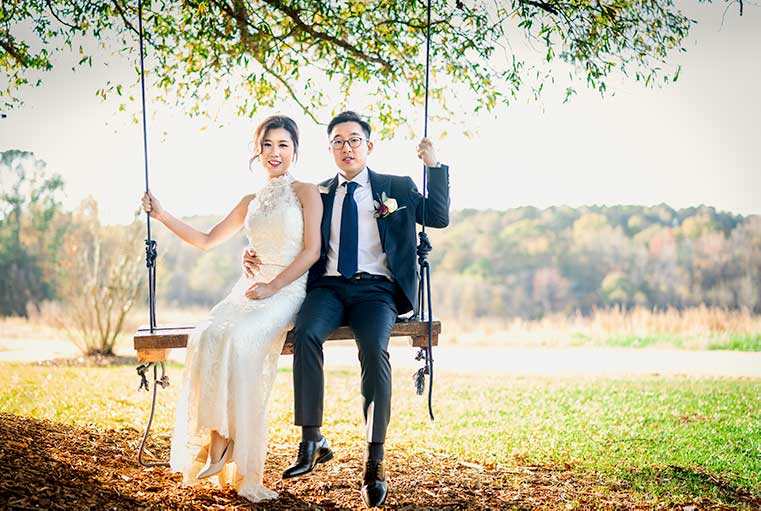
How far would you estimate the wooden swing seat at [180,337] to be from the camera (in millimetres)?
3297

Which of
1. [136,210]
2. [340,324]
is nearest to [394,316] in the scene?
[340,324]

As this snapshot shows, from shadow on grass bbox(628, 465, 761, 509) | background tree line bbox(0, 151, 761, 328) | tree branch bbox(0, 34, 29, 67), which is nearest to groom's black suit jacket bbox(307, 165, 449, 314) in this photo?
shadow on grass bbox(628, 465, 761, 509)

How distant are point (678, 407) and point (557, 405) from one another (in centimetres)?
96

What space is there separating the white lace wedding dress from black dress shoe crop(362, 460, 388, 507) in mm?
430

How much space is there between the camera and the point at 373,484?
10.3 feet

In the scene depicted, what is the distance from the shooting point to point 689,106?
9.91 meters

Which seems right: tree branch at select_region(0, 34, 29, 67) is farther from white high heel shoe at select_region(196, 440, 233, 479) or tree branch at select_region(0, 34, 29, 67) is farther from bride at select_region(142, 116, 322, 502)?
white high heel shoe at select_region(196, 440, 233, 479)

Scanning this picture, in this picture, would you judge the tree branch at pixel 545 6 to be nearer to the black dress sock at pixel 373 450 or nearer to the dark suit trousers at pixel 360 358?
the dark suit trousers at pixel 360 358

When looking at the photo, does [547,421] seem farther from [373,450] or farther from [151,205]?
[151,205]

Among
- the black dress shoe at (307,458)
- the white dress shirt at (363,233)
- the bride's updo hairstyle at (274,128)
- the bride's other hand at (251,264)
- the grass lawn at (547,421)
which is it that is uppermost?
the bride's updo hairstyle at (274,128)

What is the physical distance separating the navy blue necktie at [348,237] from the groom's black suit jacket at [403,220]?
0.26 ft

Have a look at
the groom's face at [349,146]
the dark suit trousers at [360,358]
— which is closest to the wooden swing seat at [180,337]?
the dark suit trousers at [360,358]

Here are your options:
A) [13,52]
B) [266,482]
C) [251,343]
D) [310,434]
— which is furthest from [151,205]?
[13,52]

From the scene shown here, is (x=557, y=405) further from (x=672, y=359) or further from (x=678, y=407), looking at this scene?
(x=672, y=359)
